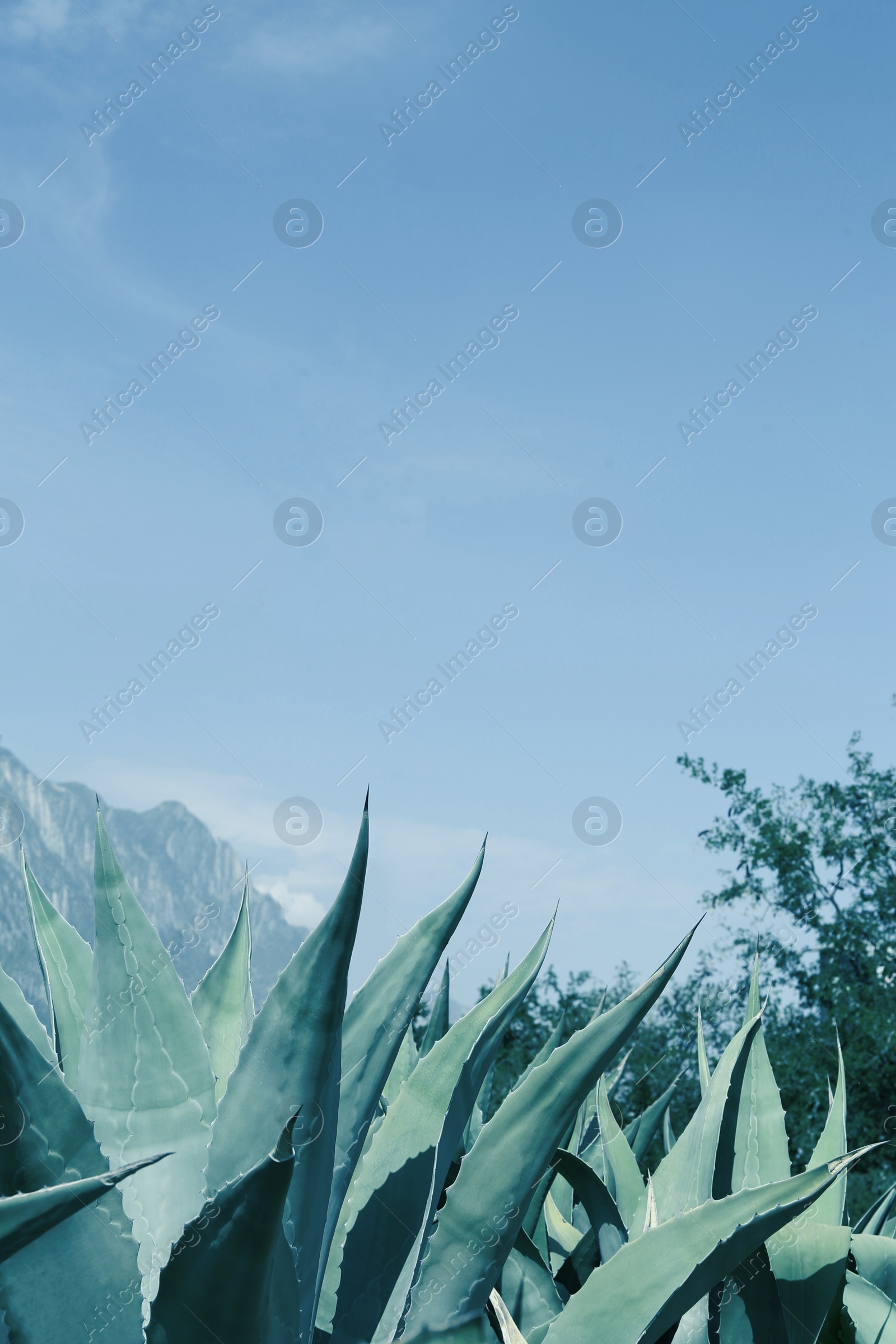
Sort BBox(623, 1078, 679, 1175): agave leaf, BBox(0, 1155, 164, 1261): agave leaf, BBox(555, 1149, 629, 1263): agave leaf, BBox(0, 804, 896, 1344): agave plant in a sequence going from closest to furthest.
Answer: BBox(0, 1155, 164, 1261): agave leaf → BBox(0, 804, 896, 1344): agave plant → BBox(555, 1149, 629, 1263): agave leaf → BBox(623, 1078, 679, 1175): agave leaf

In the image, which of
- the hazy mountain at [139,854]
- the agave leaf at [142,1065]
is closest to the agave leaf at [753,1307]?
the agave leaf at [142,1065]

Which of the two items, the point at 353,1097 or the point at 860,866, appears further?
the point at 860,866

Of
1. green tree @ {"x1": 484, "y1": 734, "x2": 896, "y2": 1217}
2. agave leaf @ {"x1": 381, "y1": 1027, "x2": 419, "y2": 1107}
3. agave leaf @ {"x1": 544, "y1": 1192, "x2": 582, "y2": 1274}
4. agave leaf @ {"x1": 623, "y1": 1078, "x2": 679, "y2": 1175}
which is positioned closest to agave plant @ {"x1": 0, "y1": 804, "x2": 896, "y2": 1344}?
agave leaf @ {"x1": 544, "y1": 1192, "x2": 582, "y2": 1274}

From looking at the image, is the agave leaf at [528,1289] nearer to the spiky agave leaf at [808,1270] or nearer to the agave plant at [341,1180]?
the agave plant at [341,1180]

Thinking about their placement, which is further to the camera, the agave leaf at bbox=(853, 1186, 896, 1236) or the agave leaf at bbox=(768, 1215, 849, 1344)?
the agave leaf at bbox=(853, 1186, 896, 1236)

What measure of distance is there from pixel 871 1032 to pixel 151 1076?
6.98 metres

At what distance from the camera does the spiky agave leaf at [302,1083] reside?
0.89 meters

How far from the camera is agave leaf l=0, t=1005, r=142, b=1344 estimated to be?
824 millimetres

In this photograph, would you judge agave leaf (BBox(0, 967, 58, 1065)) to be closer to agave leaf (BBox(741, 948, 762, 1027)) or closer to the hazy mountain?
agave leaf (BBox(741, 948, 762, 1027))

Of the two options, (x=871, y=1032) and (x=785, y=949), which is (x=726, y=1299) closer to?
(x=871, y=1032)

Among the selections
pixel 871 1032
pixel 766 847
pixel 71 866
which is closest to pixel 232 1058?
pixel 871 1032

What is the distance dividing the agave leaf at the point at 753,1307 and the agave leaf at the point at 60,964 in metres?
0.81

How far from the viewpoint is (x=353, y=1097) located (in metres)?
1.12

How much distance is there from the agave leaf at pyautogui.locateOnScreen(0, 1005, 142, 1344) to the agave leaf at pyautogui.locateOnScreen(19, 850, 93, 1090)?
34cm
